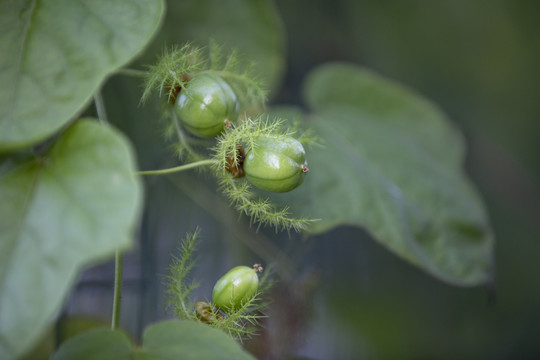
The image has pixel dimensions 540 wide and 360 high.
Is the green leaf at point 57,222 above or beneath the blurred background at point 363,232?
above

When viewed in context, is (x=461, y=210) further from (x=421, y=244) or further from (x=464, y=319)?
(x=464, y=319)

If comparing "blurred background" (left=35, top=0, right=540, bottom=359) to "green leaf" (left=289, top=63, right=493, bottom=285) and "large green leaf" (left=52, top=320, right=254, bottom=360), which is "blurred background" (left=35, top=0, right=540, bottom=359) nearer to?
"green leaf" (left=289, top=63, right=493, bottom=285)

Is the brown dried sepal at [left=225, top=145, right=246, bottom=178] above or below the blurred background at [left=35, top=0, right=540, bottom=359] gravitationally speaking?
above

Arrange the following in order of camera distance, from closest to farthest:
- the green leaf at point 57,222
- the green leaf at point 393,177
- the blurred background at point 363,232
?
the green leaf at point 57,222 → the green leaf at point 393,177 → the blurred background at point 363,232

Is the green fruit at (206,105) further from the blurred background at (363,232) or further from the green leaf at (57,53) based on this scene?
the blurred background at (363,232)

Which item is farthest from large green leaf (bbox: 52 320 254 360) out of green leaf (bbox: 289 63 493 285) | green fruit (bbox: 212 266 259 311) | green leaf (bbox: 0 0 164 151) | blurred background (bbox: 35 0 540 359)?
blurred background (bbox: 35 0 540 359)

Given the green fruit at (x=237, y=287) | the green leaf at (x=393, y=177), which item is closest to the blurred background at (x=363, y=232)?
the green leaf at (x=393, y=177)
